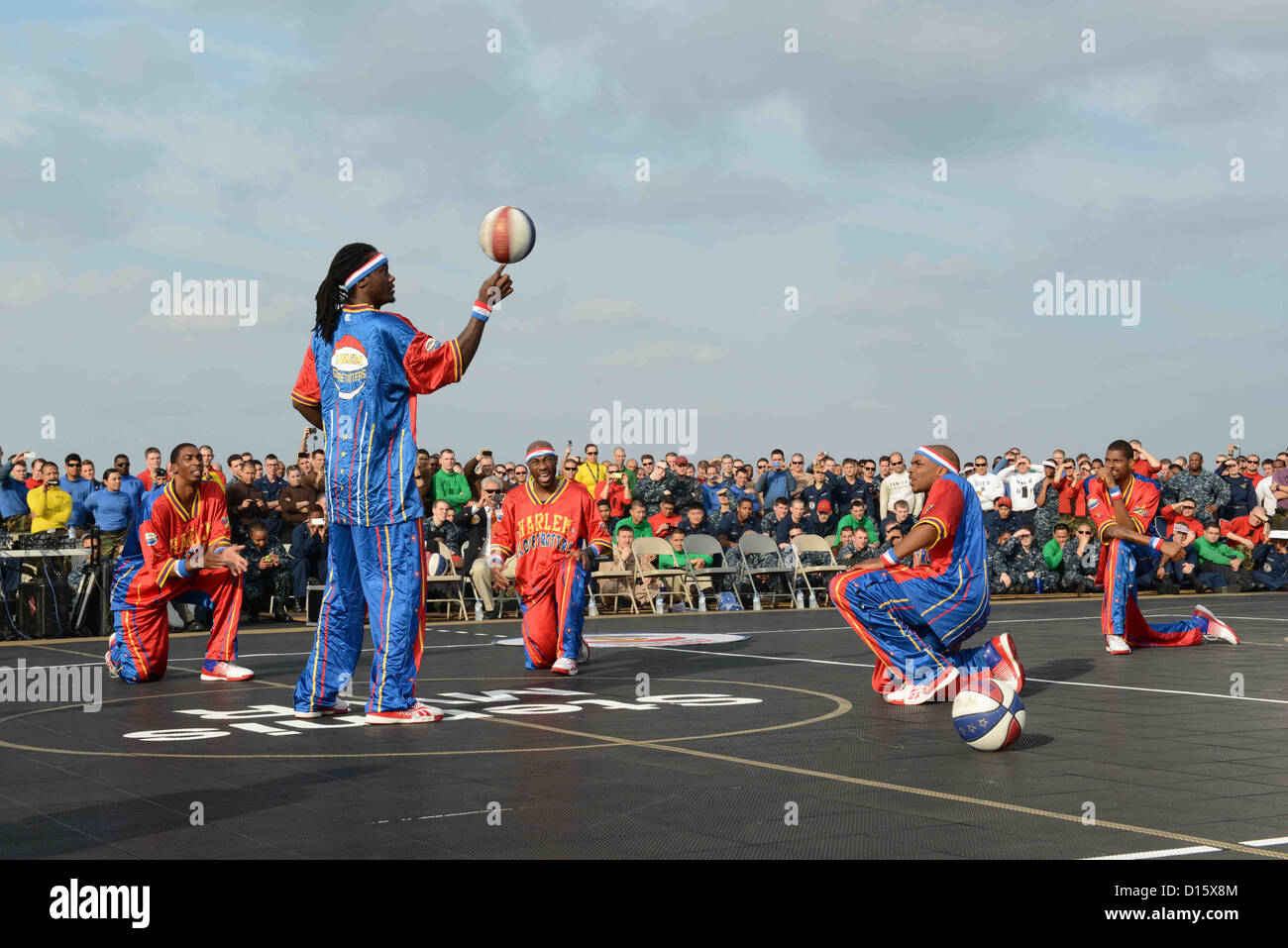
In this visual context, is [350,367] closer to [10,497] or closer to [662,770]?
[662,770]

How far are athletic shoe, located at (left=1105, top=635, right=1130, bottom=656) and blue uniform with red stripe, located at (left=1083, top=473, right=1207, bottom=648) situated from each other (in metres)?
0.06

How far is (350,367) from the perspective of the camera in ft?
31.3

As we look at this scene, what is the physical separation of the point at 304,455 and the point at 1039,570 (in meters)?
12.5

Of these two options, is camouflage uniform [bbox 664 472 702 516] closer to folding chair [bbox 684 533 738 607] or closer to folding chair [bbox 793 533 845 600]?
folding chair [bbox 684 533 738 607]

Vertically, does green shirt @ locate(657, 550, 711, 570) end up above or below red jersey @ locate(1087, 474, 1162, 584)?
below

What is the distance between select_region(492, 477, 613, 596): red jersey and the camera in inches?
539

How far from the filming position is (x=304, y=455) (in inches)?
863

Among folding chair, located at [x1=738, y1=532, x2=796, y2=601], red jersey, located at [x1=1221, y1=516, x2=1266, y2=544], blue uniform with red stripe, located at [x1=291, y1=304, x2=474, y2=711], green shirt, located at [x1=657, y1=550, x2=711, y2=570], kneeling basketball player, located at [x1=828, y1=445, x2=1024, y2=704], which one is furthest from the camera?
red jersey, located at [x1=1221, y1=516, x2=1266, y2=544]

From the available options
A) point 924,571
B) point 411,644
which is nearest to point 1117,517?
point 924,571

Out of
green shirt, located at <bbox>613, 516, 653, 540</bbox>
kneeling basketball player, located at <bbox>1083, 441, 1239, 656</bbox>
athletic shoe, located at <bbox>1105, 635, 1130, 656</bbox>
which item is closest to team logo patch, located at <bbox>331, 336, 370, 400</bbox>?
kneeling basketball player, located at <bbox>1083, 441, 1239, 656</bbox>

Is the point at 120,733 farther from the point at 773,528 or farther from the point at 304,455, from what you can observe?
the point at 773,528

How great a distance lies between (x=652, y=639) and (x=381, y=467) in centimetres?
770
